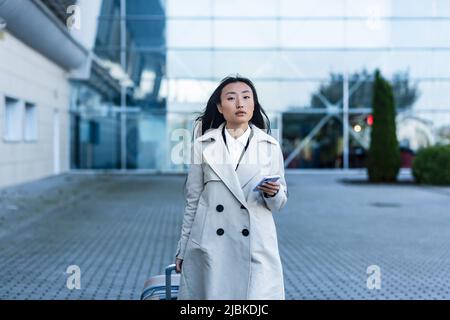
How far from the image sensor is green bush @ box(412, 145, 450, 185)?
21016 millimetres

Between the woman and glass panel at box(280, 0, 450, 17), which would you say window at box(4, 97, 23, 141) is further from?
the woman

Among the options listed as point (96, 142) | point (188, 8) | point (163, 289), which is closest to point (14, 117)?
point (96, 142)

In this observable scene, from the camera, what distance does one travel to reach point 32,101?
21109 millimetres

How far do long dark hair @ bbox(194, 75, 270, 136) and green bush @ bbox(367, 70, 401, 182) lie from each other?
19.5m

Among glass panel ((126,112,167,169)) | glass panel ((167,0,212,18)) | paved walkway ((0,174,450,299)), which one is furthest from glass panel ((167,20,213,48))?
paved walkway ((0,174,450,299))

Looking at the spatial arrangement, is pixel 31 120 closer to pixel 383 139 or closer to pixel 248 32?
pixel 248 32

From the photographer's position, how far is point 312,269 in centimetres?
767

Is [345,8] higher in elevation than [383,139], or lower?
higher

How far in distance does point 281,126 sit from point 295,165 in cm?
159

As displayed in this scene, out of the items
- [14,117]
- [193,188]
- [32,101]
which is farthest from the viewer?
[32,101]

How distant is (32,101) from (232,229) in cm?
1908
